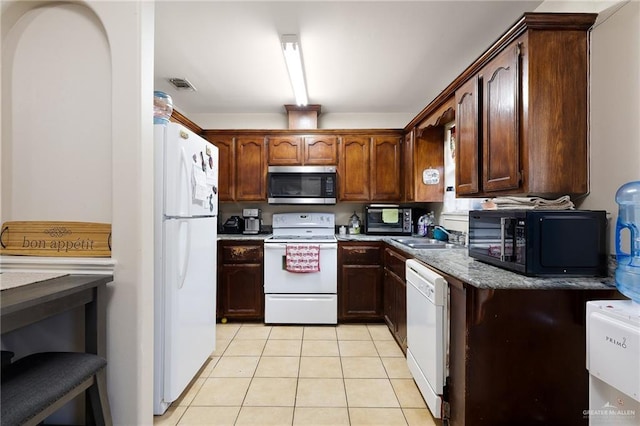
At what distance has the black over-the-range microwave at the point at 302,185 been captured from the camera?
339 centimetres

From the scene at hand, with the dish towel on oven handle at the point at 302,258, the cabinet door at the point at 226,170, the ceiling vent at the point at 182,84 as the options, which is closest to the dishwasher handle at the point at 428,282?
the dish towel on oven handle at the point at 302,258

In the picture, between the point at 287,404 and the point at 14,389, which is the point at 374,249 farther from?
the point at 14,389

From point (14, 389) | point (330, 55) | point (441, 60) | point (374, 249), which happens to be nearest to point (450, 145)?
point (441, 60)

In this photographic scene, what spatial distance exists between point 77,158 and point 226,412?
1.57m

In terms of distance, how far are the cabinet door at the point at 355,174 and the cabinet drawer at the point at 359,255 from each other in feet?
2.01

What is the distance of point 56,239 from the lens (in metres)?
1.27

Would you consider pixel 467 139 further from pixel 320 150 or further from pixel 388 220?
pixel 320 150

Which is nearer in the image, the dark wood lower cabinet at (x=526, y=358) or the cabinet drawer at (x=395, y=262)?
the dark wood lower cabinet at (x=526, y=358)

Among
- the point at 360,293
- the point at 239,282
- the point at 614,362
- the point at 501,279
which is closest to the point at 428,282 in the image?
the point at 501,279

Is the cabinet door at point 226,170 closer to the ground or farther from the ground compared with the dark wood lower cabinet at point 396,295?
farther from the ground

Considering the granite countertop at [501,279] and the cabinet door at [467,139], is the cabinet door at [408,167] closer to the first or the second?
the cabinet door at [467,139]

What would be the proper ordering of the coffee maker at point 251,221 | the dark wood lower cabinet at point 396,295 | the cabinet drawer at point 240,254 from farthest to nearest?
1. the coffee maker at point 251,221
2. the cabinet drawer at point 240,254
3. the dark wood lower cabinet at point 396,295

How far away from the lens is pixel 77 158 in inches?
50.1

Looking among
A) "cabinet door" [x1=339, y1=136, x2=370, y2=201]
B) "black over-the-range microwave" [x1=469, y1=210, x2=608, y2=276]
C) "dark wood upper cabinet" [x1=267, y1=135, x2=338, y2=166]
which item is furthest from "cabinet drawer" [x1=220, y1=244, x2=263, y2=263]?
"black over-the-range microwave" [x1=469, y1=210, x2=608, y2=276]
